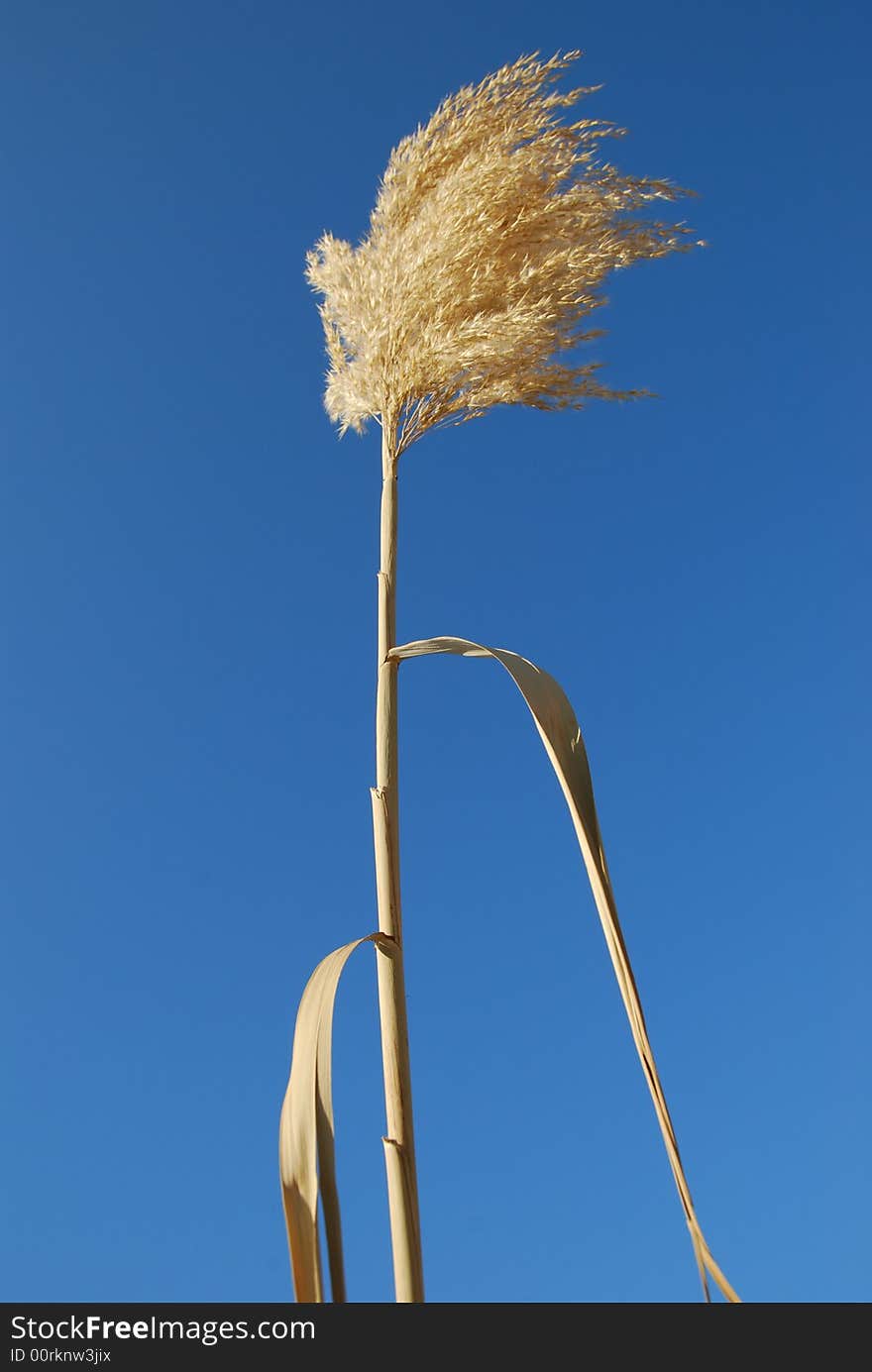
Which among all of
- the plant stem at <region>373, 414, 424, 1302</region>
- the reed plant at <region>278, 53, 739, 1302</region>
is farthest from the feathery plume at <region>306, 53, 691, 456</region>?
the plant stem at <region>373, 414, 424, 1302</region>

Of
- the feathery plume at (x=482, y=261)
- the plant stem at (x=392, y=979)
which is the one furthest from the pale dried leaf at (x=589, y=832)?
the feathery plume at (x=482, y=261)

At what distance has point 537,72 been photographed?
2.15 meters

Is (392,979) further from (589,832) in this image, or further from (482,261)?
(482,261)

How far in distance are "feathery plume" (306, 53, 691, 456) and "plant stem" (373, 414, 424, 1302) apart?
15.1 inches

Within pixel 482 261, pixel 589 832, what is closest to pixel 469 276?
pixel 482 261

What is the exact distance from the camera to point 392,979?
148 cm

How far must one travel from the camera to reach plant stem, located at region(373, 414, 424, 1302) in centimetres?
134

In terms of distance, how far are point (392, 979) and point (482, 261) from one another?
4.36ft

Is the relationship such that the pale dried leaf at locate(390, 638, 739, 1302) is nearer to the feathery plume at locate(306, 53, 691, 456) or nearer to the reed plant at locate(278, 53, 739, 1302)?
the reed plant at locate(278, 53, 739, 1302)

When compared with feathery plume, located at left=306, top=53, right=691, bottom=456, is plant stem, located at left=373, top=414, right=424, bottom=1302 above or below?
below

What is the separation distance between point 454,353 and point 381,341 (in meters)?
0.18

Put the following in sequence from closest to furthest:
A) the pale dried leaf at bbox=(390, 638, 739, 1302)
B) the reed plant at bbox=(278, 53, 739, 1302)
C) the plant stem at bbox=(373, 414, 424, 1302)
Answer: the pale dried leaf at bbox=(390, 638, 739, 1302) → the plant stem at bbox=(373, 414, 424, 1302) → the reed plant at bbox=(278, 53, 739, 1302)
